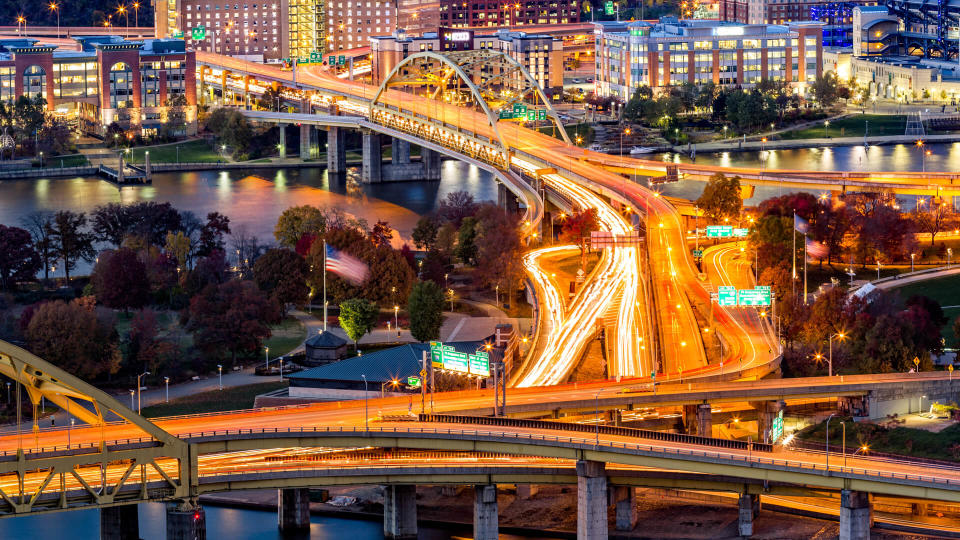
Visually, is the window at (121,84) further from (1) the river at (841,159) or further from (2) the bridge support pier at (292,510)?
(2) the bridge support pier at (292,510)

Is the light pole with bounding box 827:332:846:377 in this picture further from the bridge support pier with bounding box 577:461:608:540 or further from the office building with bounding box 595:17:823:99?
the office building with bounding box 595:17:823:99

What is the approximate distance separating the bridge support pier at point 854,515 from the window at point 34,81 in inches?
4054

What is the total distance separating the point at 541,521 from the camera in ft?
183

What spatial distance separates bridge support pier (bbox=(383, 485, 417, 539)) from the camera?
180ft

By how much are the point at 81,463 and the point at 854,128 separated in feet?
345

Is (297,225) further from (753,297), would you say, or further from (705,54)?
(705,54)

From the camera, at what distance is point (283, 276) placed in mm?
82250

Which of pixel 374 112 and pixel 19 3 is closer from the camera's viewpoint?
pixel 374 112

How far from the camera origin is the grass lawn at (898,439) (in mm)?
58500

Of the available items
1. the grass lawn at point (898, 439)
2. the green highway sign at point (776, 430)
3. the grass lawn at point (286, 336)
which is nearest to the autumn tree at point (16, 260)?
the grass lawn at point (286, 336)

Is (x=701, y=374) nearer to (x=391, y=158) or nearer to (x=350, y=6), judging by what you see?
(x=391, y=158)

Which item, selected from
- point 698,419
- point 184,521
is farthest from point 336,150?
point 184,521

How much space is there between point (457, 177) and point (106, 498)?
80.6 meters

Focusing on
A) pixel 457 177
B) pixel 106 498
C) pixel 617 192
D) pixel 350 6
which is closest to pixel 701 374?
pixel 106 498
